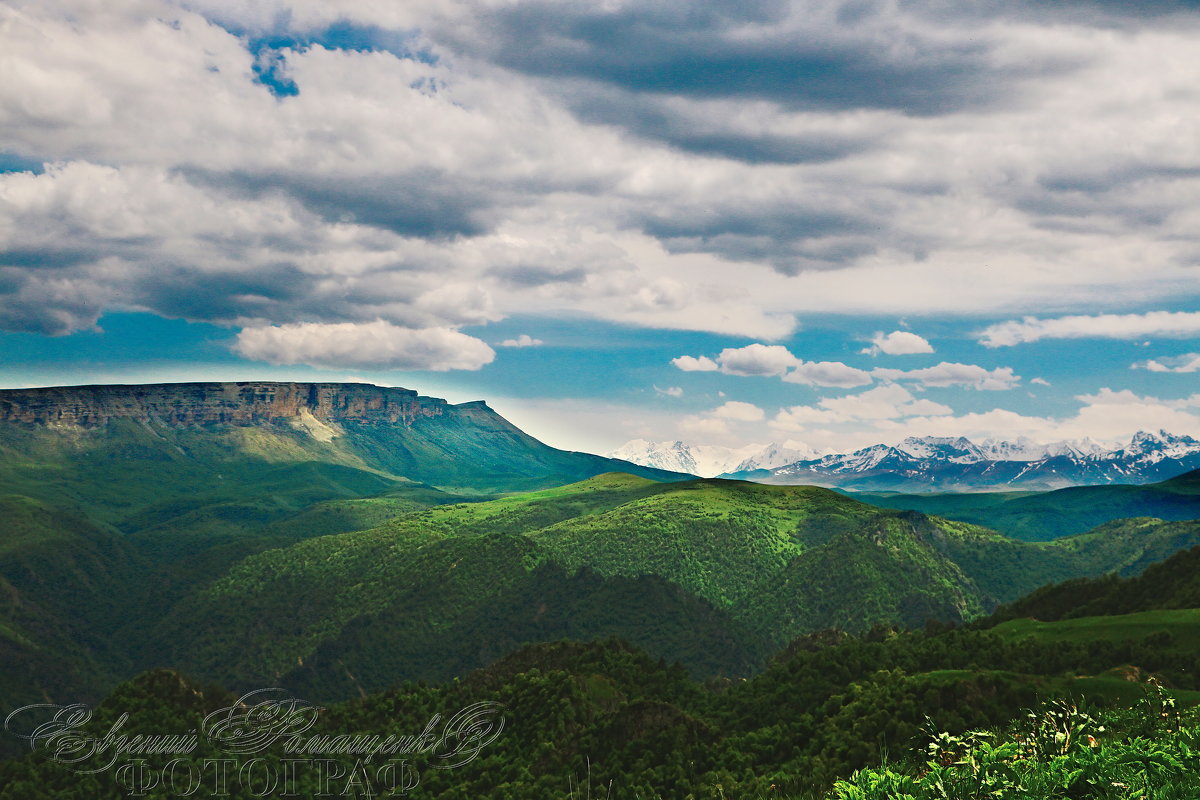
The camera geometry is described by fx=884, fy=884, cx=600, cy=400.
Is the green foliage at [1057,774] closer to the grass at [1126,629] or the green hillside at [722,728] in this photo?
the green hillside at [722,728]

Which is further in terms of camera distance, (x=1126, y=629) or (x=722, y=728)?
(x=722, y=728)

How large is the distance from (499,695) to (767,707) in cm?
5765

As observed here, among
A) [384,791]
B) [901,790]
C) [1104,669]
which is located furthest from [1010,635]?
[901,790]

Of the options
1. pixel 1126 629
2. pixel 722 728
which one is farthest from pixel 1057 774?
pixel 1126 629

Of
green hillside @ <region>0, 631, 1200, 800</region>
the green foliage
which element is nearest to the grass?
green hillside @ <region>0, 631, 1200, 800</region>

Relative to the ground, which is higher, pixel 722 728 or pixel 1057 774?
pixel 1057 774

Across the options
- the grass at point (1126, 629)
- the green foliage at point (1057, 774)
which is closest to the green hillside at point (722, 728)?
the grass at point (1126, 629)

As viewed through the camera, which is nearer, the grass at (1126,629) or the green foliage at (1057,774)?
the green foliage at (1057,774)

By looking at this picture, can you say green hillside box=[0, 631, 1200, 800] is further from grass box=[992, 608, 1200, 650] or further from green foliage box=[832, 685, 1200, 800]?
green foliage box=[832, 685, 1200, 800]

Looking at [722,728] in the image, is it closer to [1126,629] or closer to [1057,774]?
[1126,629]

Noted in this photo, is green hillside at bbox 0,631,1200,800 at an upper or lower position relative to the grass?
lower

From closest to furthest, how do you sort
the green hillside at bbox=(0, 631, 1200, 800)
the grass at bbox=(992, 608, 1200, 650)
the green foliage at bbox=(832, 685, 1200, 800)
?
the green foliage at bbox=(832, 685, 1200, 800) → the green hillside at bbox=(0, 631, 1200, 800) → the grass at bbox=(992, 608, 1200, 650)

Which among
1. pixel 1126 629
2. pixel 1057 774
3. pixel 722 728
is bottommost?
pixel 722 728

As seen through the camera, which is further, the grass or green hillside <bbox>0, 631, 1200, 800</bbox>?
the grass
